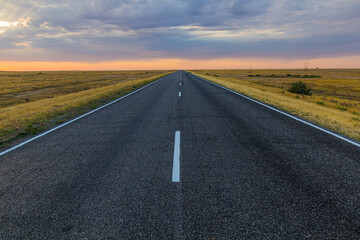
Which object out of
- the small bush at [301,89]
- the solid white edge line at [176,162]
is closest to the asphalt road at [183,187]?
the solid white edge line at [176,162]

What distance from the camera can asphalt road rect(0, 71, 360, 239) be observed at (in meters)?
2.47

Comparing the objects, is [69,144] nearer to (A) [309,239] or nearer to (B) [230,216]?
(B) [230,216]

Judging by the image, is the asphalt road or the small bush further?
the small bush

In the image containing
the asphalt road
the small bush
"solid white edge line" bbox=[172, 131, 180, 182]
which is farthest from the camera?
the small bush

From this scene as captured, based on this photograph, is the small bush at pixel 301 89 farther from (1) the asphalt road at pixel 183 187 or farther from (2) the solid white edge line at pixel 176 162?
(2) the solid white edge line at pixel 176 162

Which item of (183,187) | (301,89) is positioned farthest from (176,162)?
(301,89)

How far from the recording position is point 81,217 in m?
2.67

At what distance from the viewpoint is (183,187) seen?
130 inches

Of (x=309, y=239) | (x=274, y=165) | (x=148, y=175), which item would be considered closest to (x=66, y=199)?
(x=148, y=175)

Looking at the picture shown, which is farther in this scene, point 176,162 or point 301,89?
point 301,89

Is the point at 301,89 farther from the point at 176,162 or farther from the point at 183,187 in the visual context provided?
the point at 183,187

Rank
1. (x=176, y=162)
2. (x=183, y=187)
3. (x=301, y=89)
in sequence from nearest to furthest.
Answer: (x=183, y=187), (x=176, y=162), (x=301, y=89)

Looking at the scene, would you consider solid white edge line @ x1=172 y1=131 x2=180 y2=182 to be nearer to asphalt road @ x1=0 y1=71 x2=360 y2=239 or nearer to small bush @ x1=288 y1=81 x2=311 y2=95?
asphalt road @ x1=0 y1=71 x2=360 y2=239

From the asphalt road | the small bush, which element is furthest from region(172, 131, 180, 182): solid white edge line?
the small bush
